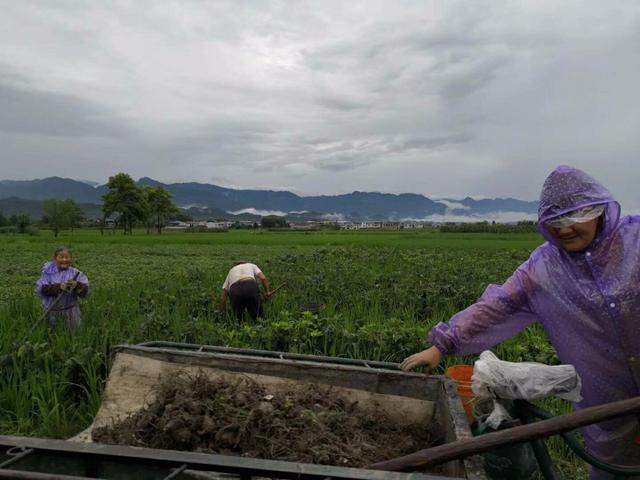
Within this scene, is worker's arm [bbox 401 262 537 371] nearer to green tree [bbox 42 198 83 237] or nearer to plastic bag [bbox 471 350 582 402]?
plastic bag [bbox 471 350 582 402]

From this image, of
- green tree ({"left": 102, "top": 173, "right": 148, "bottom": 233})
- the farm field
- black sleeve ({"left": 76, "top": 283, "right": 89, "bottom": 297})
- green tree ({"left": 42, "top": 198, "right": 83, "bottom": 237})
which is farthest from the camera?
green tree ({"left": 42, "top": 198, "right": 83, "bottom": 237})

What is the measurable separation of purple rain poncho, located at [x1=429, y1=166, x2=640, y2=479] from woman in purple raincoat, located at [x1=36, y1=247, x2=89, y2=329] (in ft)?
16.8

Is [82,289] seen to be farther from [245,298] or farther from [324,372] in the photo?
[324,372]

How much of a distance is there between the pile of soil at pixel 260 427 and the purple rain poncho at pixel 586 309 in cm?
58

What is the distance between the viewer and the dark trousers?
23.1 feet

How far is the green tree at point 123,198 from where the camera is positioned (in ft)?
215

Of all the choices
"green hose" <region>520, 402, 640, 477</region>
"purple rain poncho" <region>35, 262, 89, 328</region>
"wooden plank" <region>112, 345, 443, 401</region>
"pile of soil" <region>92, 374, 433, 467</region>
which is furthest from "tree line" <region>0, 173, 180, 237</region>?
"green hose" <region>520, 402, 640, 477</region>

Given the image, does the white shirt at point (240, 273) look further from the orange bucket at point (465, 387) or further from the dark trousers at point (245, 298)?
the orange bucket at point (465, 387)

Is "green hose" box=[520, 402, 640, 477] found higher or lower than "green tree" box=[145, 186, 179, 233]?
lower

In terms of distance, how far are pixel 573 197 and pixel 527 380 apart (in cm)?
80

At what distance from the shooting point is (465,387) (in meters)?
2.75

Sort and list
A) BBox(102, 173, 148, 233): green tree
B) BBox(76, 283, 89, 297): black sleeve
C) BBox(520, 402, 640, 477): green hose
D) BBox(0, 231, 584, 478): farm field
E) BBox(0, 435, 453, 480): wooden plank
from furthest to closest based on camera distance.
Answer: BBox(102, 173, 148, 233): green tree, BBox(76, 283, 89, 297): black sleeve, BBox(0, 231, 584, 478): farm field, BBox(520, 402, 640, 477): green hose, BBox(0, 435, 453, 480): wooden plank

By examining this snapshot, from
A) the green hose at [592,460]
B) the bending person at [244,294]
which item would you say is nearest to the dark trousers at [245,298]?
A: the bending person at [244,294]

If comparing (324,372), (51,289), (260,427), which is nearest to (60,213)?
(51,289)
